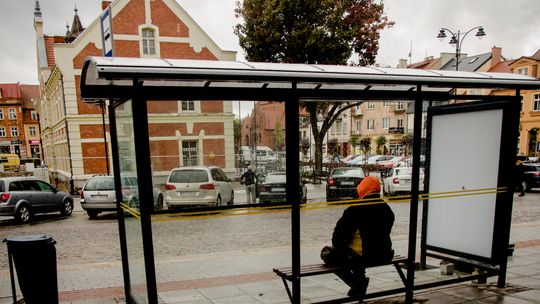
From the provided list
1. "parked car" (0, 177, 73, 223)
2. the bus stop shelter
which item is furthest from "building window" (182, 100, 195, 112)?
"parked car" (0, 177, 73, 223)

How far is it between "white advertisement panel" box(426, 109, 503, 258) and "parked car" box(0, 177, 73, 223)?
488 inches

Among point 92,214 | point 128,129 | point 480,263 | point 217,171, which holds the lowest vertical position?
point 92,214

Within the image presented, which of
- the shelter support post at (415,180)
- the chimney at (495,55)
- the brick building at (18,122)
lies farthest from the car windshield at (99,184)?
the brick building at (18,122)

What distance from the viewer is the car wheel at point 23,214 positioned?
11577mm

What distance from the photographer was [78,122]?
73.4 feet

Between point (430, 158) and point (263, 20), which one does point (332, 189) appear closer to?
point (430, 158)

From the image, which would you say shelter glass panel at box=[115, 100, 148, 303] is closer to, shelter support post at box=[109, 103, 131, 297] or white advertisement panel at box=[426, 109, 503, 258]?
shelter support post at box=[109, 103, 131, 297]

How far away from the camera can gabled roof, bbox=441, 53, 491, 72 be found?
40.4 m

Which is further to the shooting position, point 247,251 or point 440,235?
point 247,251

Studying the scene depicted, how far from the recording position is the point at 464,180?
17.3 ft

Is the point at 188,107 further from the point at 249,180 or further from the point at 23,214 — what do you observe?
the point at 23,214

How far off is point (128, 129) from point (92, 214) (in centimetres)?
1028

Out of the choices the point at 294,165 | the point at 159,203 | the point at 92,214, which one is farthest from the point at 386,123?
the point at 92,214

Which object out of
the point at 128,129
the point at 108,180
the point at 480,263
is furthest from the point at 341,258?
the point at 108,180
